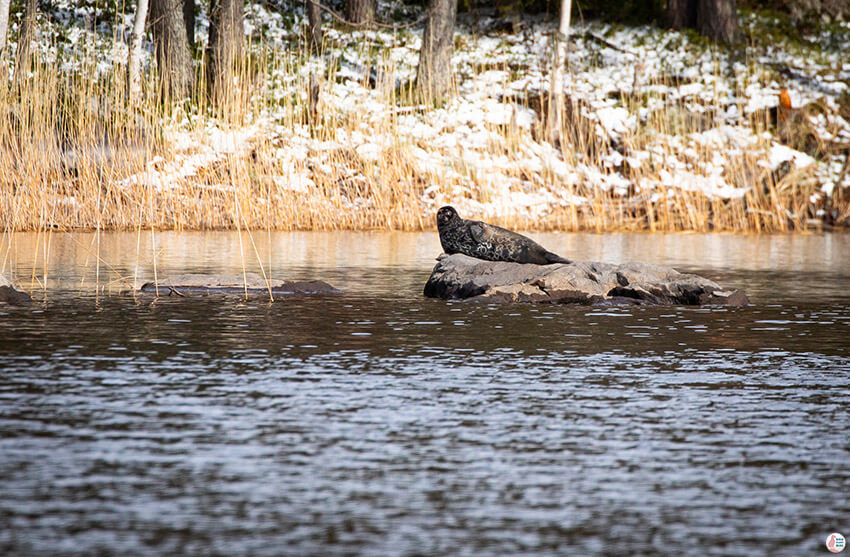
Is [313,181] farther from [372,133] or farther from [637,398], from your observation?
[637,398]

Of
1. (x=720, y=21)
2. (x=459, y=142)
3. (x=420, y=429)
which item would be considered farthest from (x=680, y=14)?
(x=420, y=429)

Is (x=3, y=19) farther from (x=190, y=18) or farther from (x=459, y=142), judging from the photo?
(x=190, y=18)

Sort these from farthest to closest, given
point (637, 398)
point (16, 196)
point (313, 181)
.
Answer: point (313, 181) < point (16, 196) < point (637, 398)

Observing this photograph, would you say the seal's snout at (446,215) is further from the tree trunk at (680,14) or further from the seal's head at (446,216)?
the tree trunk at (680,14)

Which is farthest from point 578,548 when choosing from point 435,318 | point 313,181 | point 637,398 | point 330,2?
point 330,2

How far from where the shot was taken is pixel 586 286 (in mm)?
8211

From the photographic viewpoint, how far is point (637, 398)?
4.55 m

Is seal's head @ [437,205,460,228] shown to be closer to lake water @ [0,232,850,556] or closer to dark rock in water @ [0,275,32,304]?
lake water @ [0,232,850,556]

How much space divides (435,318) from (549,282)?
136 centimetres

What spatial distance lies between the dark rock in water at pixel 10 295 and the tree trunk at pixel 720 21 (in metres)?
21.1

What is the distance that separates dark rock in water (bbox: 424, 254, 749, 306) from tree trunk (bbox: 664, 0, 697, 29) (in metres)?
19.8

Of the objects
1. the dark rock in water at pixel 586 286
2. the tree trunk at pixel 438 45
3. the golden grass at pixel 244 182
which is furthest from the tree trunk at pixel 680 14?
the dark rock in water at pixel 586 286

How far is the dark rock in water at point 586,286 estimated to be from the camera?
26.7ft

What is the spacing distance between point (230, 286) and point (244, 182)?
17.3ft
